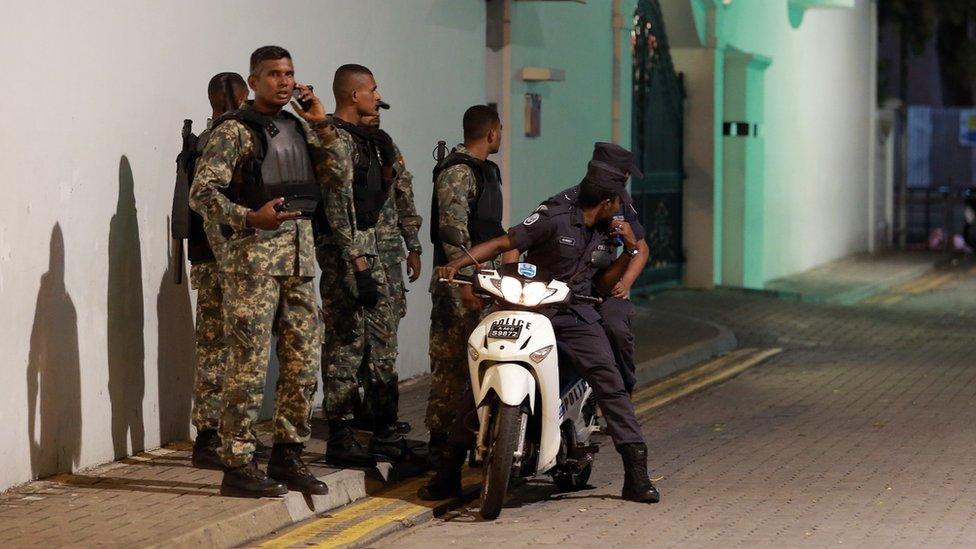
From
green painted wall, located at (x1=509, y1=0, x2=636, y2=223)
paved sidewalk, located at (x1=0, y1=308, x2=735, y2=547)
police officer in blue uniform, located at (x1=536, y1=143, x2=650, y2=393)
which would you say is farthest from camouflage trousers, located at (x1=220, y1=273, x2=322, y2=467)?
green painted wall, located at (x1=509, y1=0, x2=636, y2=223)

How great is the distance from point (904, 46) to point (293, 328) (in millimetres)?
30398

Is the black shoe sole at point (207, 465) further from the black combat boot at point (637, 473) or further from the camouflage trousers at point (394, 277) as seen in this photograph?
the black combat boot at point (637, 473)

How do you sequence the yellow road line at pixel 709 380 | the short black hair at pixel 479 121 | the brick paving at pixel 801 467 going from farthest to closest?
1. the yellow road line at pixel 709 380
2. the short black hair at pixel 479 121
3. the brick paving at pixel 801 467

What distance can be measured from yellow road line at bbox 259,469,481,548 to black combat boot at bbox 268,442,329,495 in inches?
6.0

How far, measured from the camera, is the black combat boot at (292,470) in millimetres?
8125

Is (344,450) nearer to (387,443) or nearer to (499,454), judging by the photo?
(387,443)

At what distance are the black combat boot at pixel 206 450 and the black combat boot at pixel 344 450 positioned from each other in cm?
56

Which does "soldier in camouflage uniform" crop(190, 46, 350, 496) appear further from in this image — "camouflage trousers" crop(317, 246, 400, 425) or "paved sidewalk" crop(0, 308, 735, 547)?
"camouflage trousers" crop(317, 246, 400, 425)

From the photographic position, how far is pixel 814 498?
8.60 metres

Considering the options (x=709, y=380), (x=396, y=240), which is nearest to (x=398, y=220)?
(x=396, y=240)

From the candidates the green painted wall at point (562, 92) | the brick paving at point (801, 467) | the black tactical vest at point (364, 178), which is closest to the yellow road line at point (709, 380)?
the brick paving at point (801, 467)

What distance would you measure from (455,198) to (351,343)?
904 millimetres

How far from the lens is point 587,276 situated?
8.50 meters

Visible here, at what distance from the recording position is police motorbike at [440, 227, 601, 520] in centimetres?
785
